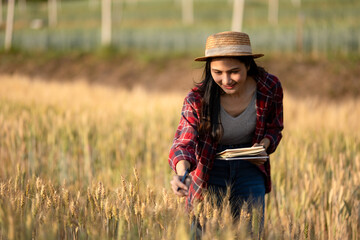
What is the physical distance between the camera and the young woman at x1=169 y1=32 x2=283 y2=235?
6.81 ft

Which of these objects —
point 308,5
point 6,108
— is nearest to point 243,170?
point 6,108

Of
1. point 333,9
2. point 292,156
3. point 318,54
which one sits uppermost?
point 333,9

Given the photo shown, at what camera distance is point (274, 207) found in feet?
9.86

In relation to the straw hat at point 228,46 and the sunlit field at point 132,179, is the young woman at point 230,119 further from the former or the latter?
the sunlit field at point 132,179

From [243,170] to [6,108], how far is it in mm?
3805

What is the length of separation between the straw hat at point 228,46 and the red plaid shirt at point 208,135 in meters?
0.25

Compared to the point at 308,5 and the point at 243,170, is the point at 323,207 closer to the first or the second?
the point at 243,170

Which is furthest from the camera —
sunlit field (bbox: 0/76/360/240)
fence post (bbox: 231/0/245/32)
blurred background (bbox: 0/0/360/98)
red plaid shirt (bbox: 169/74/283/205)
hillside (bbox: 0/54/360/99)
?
fence post (bbox: 231/0/245/32)

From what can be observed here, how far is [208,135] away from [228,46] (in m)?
→ 0.43

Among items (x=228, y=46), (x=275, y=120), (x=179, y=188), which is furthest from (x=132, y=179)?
(x=275, y=120)

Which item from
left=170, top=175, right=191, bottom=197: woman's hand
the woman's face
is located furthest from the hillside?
left=170, top=175, right=191, bottom=197: woman's hand

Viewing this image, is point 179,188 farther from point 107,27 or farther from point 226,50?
point 107,27

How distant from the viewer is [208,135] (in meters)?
2.19

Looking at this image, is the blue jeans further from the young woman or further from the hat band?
the hat band
